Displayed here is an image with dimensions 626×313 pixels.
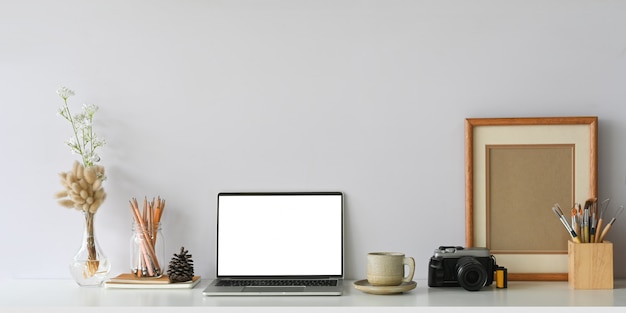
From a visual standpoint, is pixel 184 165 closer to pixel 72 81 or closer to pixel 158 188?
pixel 158 188

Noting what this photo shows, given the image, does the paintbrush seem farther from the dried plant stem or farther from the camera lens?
the dried plant stem

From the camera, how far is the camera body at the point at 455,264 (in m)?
1.93

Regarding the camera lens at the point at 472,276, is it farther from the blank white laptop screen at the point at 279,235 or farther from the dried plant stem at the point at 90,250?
the dried plant stem at the point at 90,250

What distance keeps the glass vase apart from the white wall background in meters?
0.11

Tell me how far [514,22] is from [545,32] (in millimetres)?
94

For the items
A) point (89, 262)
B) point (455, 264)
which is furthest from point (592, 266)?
point (89, 262)

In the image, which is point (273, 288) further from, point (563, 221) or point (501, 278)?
point (563, 221)

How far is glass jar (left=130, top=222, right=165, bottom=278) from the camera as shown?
2045 millimetres

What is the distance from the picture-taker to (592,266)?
194 cm

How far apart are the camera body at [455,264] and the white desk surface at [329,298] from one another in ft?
0.08

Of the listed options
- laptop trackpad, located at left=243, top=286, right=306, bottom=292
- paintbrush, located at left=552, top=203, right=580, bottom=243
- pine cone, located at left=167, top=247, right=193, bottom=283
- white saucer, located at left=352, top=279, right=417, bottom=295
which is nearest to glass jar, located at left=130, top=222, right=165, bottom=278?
pine cone, located at left=167, top=247, right=193, bottom=283

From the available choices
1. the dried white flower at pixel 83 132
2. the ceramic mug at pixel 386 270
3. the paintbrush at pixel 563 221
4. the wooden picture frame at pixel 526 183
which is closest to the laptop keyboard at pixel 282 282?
the ceramic mug at pixel 386 270

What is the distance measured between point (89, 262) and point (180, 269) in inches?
10.2

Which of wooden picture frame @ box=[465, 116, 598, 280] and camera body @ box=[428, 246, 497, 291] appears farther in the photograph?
wooden picture frame @ box=[465, 116, 598, 280]
